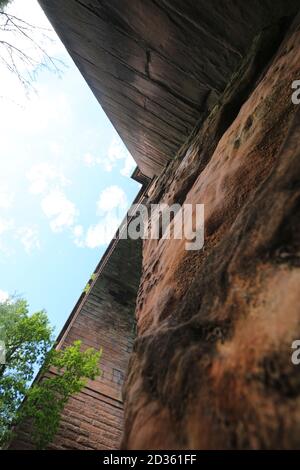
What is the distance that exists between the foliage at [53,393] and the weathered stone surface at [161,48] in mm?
3198

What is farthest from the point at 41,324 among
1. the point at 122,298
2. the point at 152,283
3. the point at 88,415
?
the point at 122,298

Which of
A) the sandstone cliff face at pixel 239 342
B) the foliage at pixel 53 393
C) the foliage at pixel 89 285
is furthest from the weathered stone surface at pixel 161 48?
the foliage at pixel 53 393

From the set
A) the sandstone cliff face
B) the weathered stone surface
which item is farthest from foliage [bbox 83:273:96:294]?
the sandstone cliff face

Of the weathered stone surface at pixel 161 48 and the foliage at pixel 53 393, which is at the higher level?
the weathered stone surface at pixel 161 48

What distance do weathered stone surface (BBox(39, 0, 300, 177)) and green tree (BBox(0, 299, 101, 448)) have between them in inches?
118

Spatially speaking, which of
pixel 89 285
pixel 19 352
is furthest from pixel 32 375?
pixel 89 285

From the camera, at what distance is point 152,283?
8.49ft

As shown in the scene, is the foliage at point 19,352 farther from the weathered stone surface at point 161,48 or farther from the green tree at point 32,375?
the weathered stone surface at point 161,48

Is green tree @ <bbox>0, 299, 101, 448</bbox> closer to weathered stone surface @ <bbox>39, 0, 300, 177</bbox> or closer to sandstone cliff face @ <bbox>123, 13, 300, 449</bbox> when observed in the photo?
sandstone cliff face @ <bbox>123, 13, 300, 449</bbox>

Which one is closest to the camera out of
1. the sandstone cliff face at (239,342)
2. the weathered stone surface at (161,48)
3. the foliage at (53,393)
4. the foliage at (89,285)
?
the sandstone cliff face at (239,342)

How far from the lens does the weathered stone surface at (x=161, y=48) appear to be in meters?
3.19

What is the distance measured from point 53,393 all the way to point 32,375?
1.03ft

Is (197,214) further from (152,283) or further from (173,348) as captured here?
(173,348)
